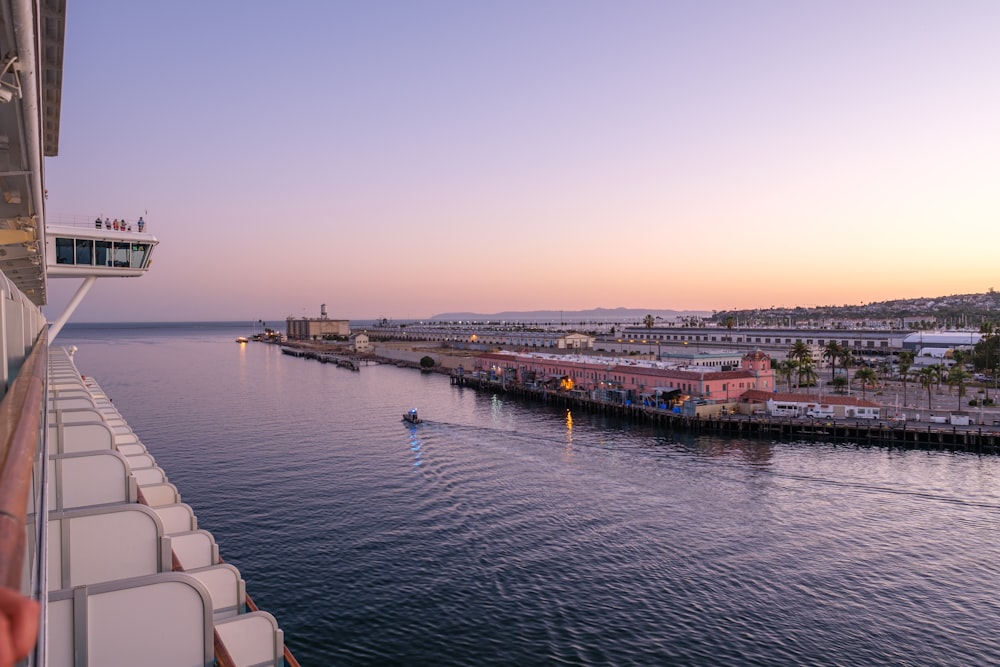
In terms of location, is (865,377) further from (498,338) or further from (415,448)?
(498,338)

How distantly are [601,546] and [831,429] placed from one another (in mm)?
27810

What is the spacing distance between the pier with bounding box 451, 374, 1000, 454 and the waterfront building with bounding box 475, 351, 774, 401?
2.91m

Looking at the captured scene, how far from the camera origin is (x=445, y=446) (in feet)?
129

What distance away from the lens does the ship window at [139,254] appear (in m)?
24.1

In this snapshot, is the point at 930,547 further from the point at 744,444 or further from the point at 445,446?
the point at 445,446

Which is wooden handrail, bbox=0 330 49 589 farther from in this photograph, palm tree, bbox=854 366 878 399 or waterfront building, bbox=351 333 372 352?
waterfront building, bbox=351 333 372 352

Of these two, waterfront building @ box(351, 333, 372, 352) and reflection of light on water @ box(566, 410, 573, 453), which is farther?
waterfront building @ box(351, 333, 372, 352)

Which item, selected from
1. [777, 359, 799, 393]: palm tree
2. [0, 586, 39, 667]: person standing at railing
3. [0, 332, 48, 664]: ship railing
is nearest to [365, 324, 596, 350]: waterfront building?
[777, 359, 799, 393]: palm tree

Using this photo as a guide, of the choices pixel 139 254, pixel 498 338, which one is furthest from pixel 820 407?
pixel 498 338

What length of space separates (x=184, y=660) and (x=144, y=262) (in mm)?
24425

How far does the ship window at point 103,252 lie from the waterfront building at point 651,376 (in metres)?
40.7

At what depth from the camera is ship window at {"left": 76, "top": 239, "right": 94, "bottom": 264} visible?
22.3 meters

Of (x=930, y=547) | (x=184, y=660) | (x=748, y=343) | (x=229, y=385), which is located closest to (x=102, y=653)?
(x=184, y=660)

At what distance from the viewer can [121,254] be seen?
2369cm
